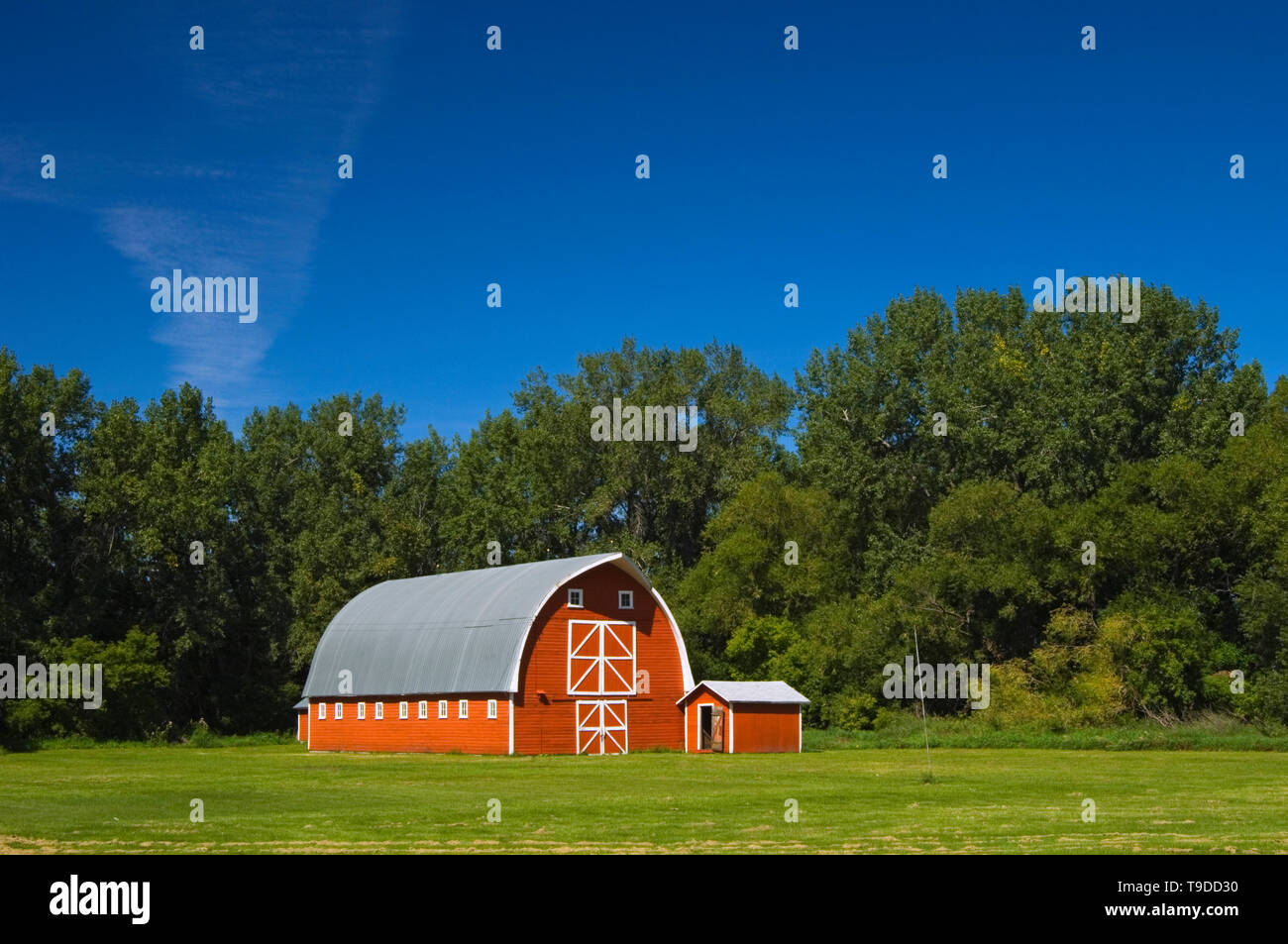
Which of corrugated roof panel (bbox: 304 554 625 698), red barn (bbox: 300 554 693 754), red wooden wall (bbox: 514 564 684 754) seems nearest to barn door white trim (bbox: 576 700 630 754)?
red barn (bbox: 300 554 693 754)

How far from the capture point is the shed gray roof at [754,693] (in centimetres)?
5366

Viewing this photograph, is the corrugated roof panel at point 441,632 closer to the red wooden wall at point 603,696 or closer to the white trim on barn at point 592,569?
the white trim on barn at point 592,569

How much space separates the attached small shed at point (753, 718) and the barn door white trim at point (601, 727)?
3.11 meters

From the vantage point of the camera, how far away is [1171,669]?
5847 cm

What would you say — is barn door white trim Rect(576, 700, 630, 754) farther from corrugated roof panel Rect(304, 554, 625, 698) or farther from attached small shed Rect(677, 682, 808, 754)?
corrugated roof panel Rect(304, 554, 625, 698)

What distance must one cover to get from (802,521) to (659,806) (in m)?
49.5

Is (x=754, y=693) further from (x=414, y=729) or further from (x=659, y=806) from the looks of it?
(x=659, y=806)

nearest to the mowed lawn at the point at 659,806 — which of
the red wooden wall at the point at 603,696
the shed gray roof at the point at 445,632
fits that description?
the red wooden wall at the point at 603,696

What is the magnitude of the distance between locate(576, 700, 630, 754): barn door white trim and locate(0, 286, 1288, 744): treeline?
14.8m

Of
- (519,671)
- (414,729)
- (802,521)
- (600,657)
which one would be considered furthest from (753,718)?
(802,521)
